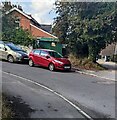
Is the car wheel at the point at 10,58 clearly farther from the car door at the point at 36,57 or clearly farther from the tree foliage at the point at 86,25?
the tree foliage at the point at 86,25

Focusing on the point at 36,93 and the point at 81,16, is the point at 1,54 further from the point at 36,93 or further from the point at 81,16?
the point at 36,93

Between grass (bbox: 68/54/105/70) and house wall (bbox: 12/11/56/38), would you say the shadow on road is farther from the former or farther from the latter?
house wall (bbox: 12/11/56/38)

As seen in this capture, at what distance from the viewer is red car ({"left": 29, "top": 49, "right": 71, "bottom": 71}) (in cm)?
2206

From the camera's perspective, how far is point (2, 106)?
8.51m

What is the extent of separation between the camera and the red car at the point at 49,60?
22062 millimetres

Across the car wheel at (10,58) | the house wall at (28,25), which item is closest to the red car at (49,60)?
the car wheel at (10,58)

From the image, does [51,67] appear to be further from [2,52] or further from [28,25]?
[28,25]

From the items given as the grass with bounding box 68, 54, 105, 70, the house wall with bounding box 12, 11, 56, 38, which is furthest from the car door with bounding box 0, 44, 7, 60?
the house wall with bounding box 12, 11, 56, 38

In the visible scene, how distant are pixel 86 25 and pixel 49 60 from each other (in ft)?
16.9

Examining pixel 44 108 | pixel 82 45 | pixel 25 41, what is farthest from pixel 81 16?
pixel 44 108

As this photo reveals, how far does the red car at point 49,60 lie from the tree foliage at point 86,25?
4212 millimetres

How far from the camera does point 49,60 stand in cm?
2252

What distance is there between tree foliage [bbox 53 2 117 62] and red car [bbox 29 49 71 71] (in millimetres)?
4212

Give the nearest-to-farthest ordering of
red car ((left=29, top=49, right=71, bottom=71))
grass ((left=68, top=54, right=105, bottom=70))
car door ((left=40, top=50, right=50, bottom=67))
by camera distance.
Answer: red car ((left=29, top=49, right=71, bottom=71)) < car door ((left=40, top=50, right=50, bottom=67)) < grass ((left=68, top=54, right=105, bottom=70))
